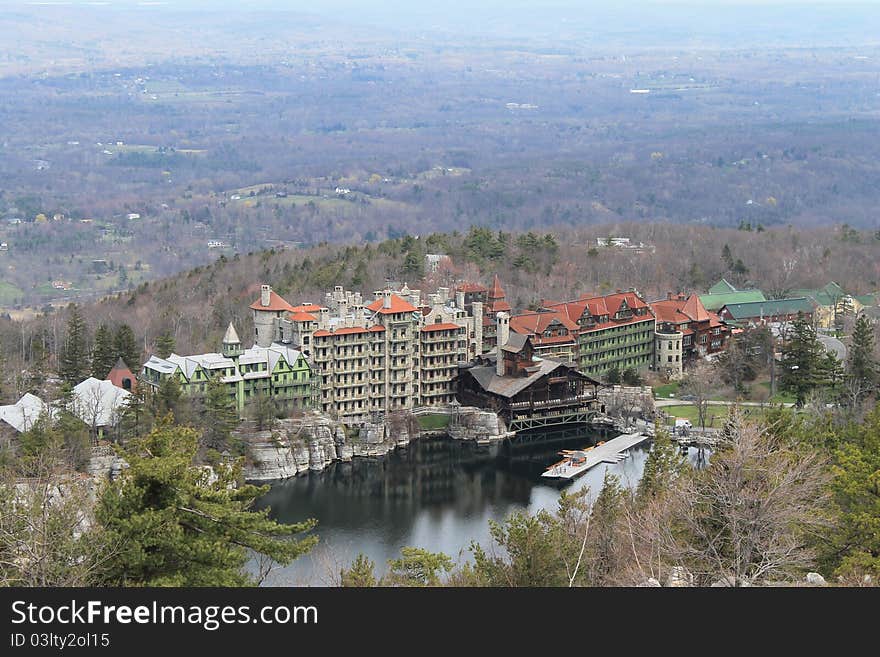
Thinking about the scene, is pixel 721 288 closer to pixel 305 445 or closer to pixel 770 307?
pixel 770 307

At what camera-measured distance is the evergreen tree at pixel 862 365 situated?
1551 inches

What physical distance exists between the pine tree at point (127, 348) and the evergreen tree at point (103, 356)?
186 mm

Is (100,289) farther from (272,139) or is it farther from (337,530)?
(272,139)

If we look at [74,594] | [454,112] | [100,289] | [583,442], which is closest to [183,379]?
[583,442]

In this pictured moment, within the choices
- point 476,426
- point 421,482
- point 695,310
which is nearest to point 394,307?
point 476,426

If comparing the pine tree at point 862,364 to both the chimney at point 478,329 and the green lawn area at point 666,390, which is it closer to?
the green lawn area at point 666,390

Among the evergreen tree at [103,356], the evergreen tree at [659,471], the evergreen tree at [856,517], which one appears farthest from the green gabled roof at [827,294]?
the evergreen tree at [856,517]

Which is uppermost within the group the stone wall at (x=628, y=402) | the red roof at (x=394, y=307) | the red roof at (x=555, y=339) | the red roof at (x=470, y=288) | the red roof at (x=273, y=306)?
the red roof at (x=273, y=306)

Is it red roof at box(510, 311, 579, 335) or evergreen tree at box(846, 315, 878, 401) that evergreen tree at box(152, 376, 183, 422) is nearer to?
red roof at box(510, 311, 579, 335)

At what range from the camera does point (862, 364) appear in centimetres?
3984

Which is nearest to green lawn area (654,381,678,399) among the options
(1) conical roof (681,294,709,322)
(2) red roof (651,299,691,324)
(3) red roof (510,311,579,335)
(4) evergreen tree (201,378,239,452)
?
(2) red roof (651,299,691,324)

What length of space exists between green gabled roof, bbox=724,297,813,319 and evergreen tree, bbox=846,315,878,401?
386 inches

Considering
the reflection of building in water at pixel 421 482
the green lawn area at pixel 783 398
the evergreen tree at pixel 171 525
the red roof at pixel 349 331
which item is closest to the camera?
the evergreen tree at pixel 171 525

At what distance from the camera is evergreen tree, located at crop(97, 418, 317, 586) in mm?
16094
